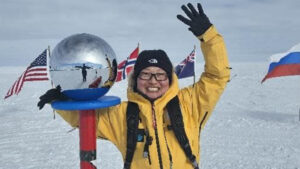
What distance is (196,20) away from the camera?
8.70ft

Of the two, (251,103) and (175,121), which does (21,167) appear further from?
(251,103)

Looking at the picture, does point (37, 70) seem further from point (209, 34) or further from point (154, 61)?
point (209, 34)

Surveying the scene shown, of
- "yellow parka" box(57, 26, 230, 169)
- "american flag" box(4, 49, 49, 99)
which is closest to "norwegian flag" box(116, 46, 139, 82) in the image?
"american flag" box(4, 49, 49, 99)

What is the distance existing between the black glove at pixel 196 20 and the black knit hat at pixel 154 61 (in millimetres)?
355

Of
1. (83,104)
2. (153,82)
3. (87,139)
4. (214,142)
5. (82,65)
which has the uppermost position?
(82,65)

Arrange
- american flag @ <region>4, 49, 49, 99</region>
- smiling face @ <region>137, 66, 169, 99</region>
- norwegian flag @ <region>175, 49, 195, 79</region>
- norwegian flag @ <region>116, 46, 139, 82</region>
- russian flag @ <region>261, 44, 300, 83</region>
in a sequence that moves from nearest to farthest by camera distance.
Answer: smiling face @ <region>137, 66, 169, 99</region>
american flag @ <region>4, 49, 49, 99</region>
russian flag @ <region>261, 44, 300, 83</region>
norwegian flag @ <region>116, 46, 139, 82</region>
norwegian flag @ <region>175, 49, 195, 79</region>

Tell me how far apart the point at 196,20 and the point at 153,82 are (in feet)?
1.93

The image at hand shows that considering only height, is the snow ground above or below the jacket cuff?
below

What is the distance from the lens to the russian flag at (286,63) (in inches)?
409

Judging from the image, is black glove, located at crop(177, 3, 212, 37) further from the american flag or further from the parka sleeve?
the american flag

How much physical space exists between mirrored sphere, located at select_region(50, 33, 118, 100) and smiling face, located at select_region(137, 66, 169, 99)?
1.31ft

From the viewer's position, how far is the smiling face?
9.26 feet

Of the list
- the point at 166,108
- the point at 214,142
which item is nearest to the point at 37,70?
the point at 214,142

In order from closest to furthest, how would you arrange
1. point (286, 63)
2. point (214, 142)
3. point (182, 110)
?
point (182, 110), point (214, 142), point (286, 63)
